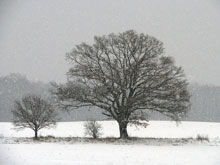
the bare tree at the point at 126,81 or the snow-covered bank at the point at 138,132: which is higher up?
the bare tree at the point at 126,81

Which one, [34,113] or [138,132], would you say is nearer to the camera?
[34,113]

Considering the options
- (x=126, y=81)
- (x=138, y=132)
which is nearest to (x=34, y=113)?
(x=126, y=81)

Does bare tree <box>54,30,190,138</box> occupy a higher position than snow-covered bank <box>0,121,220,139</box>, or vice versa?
bare tree <box>54,30,190,138</box>

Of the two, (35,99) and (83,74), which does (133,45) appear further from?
(35,99)

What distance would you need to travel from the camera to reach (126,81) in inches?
1251

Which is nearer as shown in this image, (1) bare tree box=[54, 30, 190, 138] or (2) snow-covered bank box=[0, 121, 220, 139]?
(1) bare tree box=[54, 30, 190, 138]

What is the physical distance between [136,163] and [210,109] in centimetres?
9418

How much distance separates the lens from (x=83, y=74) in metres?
32.0

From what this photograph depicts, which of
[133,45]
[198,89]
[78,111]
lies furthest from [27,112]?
[198,89]

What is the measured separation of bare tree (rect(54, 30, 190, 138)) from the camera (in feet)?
101

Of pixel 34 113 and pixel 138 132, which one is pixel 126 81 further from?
pixel 138 132

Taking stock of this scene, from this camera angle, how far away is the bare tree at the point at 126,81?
101 feet

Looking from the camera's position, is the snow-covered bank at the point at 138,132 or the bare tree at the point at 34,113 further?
the snow-covered bank at the point at 138,132

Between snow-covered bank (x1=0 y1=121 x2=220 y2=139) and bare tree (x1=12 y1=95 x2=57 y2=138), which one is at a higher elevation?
bare tree (x1=12 y1=95 x2=57 y2=138)
